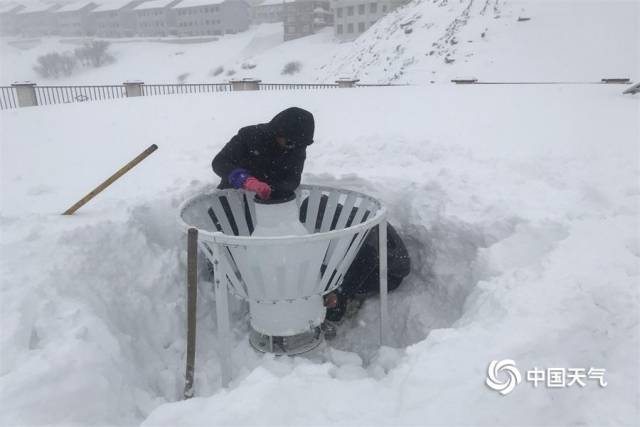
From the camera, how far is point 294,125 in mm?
2842

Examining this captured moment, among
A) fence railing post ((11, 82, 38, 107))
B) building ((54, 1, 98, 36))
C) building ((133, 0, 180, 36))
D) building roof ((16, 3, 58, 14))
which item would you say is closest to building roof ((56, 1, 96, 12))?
building ((54, 1, 98, 36))

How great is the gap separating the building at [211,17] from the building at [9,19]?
26.4 meters

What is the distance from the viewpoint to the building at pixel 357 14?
39.8m

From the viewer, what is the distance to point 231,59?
41.7 m

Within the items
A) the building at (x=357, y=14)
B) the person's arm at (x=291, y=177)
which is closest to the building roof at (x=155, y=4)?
the building at (x=357, y=14)

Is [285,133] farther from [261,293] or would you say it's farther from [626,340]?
[626,340]

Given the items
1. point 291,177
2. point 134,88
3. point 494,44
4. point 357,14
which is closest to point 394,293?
point 291,177

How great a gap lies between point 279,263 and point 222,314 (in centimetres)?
45

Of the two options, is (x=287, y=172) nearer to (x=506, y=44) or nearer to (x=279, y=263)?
(x=279, y=263)

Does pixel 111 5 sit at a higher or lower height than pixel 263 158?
higher

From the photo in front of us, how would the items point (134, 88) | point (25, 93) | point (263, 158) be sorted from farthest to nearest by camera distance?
point (134, 88) < point (25, 93) < point (263, 158)

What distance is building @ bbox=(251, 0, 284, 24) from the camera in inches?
2281

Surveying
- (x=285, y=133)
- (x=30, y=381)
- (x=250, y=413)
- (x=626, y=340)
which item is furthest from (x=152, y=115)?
(x=626, y=340)

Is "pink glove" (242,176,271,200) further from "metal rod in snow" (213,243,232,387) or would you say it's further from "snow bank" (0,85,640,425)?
"snow bank" (0,85,640,425)
